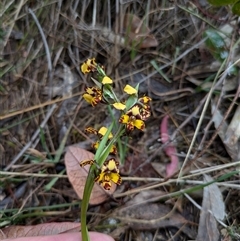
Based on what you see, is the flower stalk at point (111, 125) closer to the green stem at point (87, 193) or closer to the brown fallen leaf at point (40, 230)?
the green stem at point (87, 193)

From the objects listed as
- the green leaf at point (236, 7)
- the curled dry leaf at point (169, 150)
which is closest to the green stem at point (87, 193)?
the curled dry leaf at point (169, 150)

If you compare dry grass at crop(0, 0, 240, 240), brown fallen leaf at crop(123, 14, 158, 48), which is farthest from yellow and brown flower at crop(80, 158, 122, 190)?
brown fallen leaf at crop(123, 14, 158, 48)

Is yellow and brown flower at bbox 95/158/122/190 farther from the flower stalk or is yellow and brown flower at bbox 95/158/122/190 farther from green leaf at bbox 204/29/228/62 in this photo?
green leaf at bbox 204/29/228/62

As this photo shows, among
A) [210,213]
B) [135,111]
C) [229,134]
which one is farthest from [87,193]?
[229,134]

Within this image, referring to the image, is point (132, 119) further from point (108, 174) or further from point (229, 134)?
point (229, 134)

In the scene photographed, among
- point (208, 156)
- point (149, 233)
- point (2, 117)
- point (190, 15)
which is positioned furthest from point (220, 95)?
point (2, 117)

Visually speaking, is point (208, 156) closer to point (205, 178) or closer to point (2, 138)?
point (205, 178)
